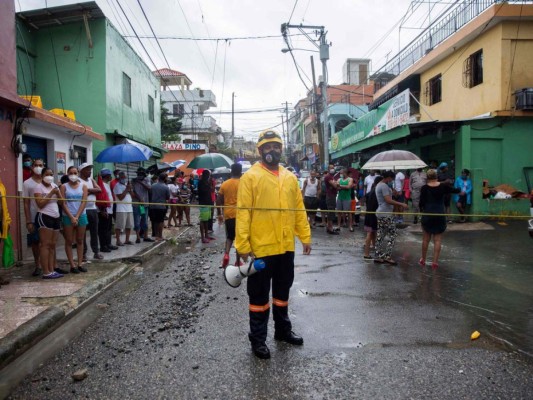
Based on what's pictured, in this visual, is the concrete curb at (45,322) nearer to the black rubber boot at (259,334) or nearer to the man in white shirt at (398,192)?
the black rubber boot at (259,334)

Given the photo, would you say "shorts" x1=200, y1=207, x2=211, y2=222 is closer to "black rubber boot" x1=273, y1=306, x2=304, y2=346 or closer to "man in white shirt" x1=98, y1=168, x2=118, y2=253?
"man in white shirt" x1=98, y1=168, x2=118, y2=253

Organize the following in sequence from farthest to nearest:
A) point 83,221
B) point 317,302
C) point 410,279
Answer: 1. point 83,221
2. point 410,279
3. point 317,302

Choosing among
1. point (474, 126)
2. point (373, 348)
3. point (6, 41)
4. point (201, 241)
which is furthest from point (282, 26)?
point (373, 348)

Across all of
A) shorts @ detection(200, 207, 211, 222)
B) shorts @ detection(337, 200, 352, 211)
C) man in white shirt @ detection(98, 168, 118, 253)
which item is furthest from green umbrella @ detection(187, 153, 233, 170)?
man in white shirt @ detection(98, 168, 118, 253)

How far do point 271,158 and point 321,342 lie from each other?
1.82m

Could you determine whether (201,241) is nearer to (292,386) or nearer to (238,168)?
(238,168)

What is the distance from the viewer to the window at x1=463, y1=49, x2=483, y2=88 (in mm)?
15109

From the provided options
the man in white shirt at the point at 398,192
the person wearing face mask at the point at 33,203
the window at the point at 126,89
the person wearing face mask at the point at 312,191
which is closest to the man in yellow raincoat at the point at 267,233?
the person wearing face mask at the point at 33,203

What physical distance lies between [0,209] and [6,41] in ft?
11.7

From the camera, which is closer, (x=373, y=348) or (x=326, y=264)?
(x=373, y=348)

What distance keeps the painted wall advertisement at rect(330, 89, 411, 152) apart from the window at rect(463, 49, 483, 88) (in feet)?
7.10

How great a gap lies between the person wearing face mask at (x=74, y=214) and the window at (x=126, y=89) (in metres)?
9.44

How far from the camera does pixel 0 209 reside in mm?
6031

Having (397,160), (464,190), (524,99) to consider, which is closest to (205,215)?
(397,160)
